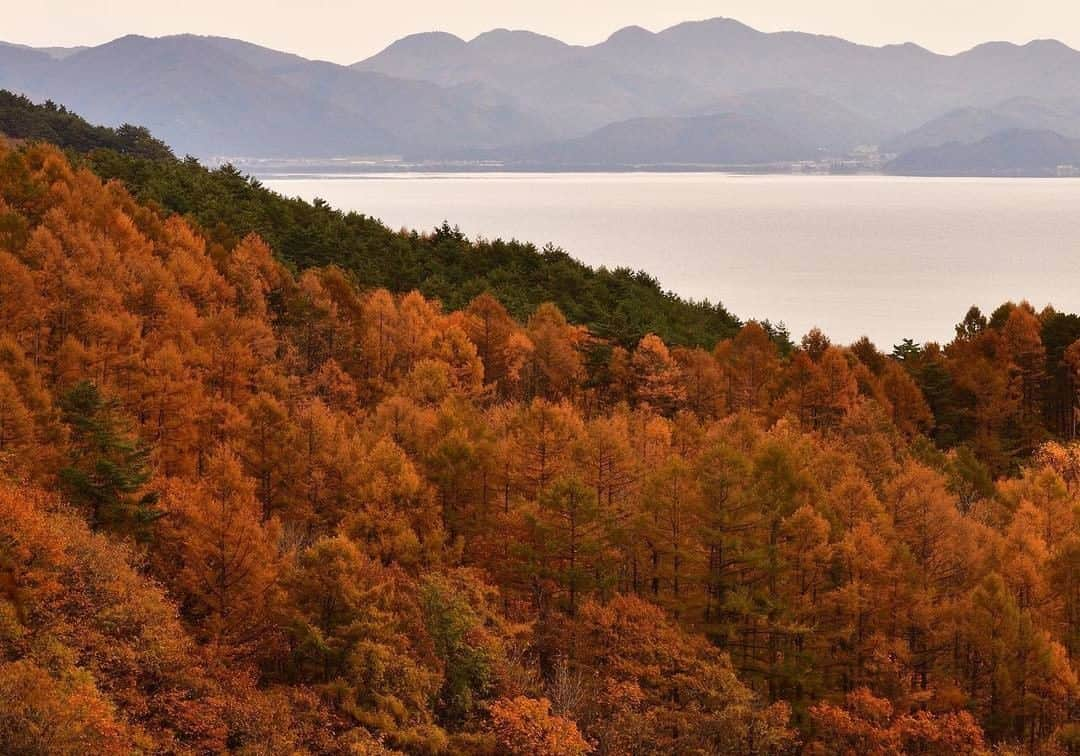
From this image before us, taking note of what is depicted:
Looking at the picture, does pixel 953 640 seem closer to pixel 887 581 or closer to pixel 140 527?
pixel 887 581

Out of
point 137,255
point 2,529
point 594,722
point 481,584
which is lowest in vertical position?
point 594,722

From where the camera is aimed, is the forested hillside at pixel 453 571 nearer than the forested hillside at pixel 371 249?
Yes

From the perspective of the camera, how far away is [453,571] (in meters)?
45.1

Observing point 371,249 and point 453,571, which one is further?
point 371,249

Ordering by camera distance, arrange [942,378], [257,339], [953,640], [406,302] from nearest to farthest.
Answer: [953,640]
[257,339]
[406,302]
[942,378]

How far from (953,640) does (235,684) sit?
102ft

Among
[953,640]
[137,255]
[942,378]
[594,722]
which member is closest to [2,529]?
Result: [594,722]

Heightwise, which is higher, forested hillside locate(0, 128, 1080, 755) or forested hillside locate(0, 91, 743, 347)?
forested hillside locate(0, 91, 743, 347)

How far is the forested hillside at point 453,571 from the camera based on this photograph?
36.6m

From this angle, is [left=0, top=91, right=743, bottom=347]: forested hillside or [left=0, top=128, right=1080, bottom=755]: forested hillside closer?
[left=0, top=128, right=1080, bottom=755]: forested hillside

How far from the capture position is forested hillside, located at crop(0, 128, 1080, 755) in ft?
120

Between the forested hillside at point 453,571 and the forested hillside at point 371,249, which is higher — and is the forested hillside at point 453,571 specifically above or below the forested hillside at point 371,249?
below

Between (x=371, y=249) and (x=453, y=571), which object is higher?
(x=371, y=249)

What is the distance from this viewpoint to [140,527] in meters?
43.2
